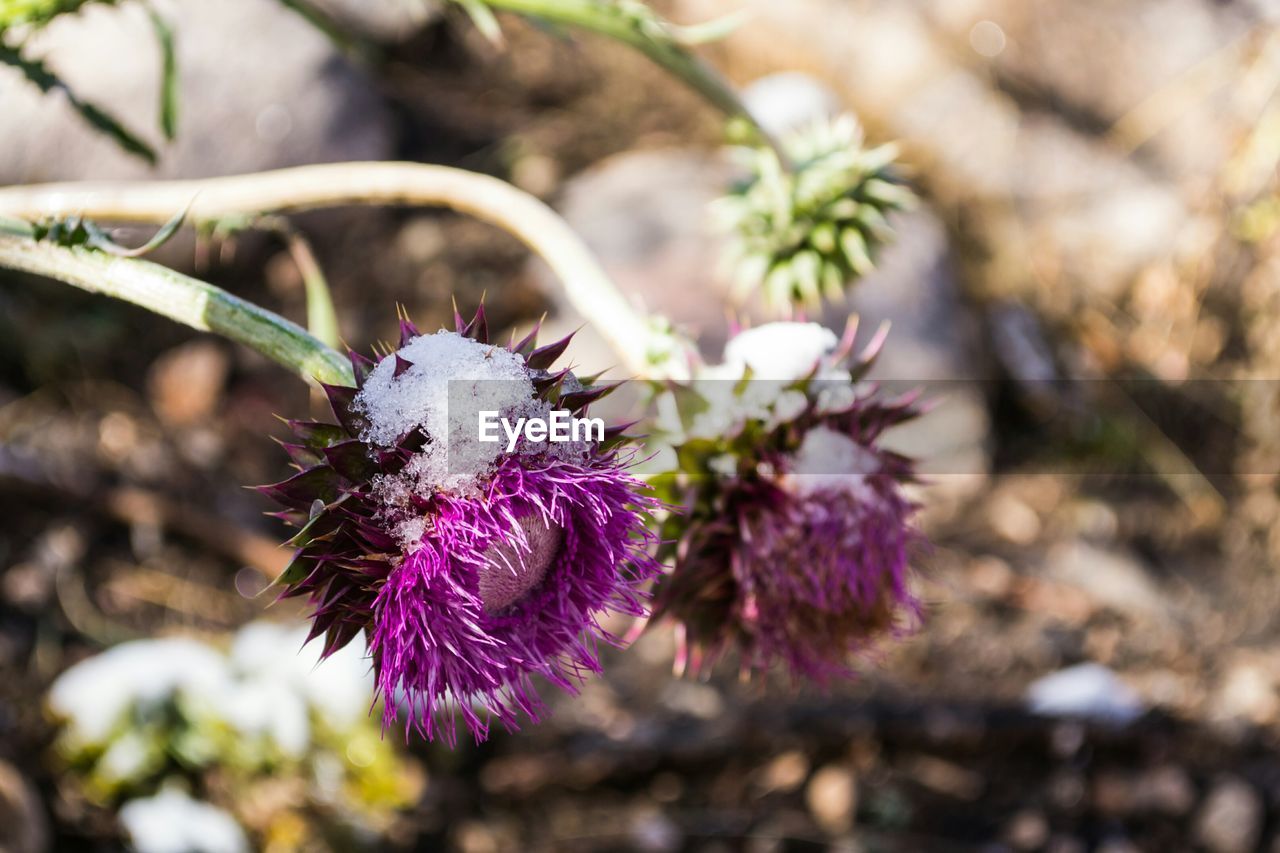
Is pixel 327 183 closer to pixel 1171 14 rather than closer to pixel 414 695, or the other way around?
pixel 414 695

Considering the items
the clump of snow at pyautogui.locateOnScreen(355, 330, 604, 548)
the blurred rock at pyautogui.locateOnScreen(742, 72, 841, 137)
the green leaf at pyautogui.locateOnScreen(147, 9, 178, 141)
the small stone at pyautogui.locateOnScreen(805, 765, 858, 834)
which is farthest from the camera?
the blurred rock at pyautogui.locateOnScreen(742, 72, 841, 137)

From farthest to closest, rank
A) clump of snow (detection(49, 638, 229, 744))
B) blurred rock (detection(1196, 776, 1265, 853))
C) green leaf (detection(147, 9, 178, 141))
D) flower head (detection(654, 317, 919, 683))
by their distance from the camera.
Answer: blurred rock (detection(1196, 776, 1265, 853)), clump of snow (detection(49, 638, 229, 744)), green leaf (detection(147, 9, 178, 141)), flower head (detection(654, 317, 919, 683))

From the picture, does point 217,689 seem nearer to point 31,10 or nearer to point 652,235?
point 31,10

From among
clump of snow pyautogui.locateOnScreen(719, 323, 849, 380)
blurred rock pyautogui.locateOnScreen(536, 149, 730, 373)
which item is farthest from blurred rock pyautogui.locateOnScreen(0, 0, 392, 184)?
clump of snow pyautogui.locateOnScreen(719, 323, 849, 380)

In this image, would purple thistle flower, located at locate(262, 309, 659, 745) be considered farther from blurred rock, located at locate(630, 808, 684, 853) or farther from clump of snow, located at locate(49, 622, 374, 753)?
blurred rock, located at locate(630, 808, 684, 853)

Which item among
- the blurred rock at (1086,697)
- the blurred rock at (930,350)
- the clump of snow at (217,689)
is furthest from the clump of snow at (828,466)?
the blurred rock at (1086,697)

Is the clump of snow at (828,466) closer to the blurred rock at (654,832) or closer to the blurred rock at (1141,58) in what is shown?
the blurred rock at (654,832)
